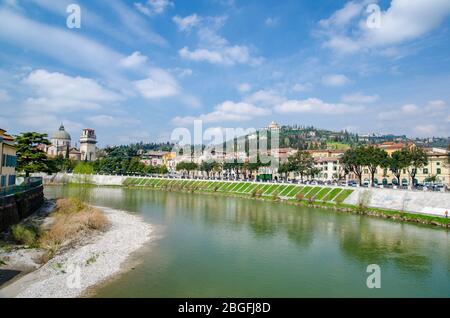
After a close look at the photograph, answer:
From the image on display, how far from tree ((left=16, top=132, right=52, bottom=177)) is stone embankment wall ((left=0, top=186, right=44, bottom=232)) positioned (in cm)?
584

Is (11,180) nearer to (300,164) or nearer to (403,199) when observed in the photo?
(403,199)

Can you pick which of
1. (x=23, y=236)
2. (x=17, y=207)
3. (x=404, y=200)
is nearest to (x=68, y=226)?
(x=23, y=236)

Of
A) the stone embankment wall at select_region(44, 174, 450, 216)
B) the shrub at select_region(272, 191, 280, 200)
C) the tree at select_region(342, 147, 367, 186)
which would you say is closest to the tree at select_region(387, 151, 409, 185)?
the tree at select_region(342, 147, 367, 186)

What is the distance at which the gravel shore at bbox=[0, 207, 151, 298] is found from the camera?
17.3 meters

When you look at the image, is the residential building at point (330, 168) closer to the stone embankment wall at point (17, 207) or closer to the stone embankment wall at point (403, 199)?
the stone embankment wall at point (403, 199)

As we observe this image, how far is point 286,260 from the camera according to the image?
24.3 meters

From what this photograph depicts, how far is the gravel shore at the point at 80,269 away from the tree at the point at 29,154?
2303 cm

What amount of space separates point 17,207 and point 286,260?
26.9 meters

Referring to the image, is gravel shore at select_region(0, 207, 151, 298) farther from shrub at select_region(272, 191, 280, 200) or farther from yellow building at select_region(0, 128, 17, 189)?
shrub at select_region(272, 191, 280, 200)

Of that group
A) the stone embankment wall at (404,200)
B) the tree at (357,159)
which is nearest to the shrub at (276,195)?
the stone embankment wall at (404,200)

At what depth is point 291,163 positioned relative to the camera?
302ft

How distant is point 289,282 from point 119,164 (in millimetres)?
123303

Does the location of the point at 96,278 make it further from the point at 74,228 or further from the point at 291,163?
the point at 291,163
